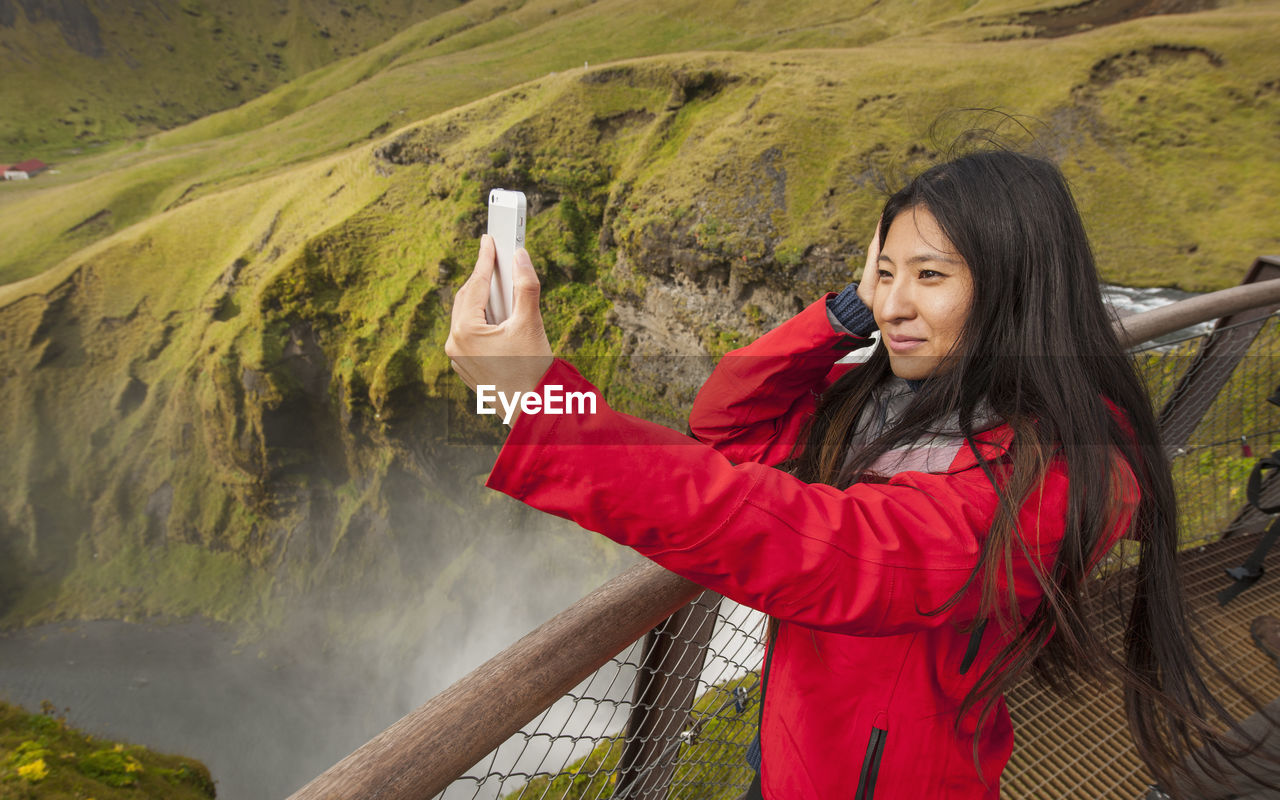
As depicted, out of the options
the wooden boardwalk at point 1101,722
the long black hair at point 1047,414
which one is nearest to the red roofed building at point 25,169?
the long black hair at point 1047,414

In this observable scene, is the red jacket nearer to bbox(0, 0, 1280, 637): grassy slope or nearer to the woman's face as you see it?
the woman's face

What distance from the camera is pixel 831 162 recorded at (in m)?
14.5

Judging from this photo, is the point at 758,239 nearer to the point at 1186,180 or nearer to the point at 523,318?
the point at 1186,180

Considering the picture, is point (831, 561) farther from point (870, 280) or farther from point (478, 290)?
point (870, 280)

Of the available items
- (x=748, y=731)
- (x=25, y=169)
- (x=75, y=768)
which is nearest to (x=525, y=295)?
(x=748, y=731)

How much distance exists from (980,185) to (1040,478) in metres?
0.56

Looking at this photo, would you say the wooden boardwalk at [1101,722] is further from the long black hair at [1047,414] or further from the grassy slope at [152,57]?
the grassy slope at [152,57]

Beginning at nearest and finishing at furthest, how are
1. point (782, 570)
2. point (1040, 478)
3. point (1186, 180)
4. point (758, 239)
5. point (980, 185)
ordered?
point (782, 570), point (1040, 478), point (980, 185), point (1186, 180), point (758, 239)

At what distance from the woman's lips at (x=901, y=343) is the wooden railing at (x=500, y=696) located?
622 mm

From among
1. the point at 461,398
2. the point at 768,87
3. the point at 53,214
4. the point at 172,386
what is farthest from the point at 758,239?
the point at 53,214

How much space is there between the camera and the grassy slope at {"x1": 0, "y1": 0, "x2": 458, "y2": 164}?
57.3 meters

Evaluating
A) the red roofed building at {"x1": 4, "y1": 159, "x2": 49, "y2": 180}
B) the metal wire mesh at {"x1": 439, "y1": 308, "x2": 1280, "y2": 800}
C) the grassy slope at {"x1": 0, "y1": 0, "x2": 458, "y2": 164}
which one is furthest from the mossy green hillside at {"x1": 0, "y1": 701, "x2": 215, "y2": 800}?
Result: the grassy slope at {"x1": 0, "y1": 0, "x2": 458, "y2": 164}

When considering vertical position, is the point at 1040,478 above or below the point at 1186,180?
below

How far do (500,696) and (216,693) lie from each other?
3282 centimetres
